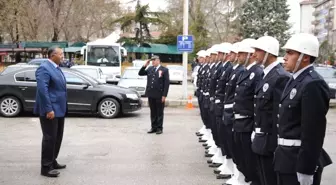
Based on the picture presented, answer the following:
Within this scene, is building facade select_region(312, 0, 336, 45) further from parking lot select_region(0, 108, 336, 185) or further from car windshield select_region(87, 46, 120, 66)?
parking lot select_region(0, 108, 336, 185)

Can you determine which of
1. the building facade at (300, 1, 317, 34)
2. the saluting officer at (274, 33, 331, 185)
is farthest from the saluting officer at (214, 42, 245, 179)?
the building facade at (300, 1, 317, 34)

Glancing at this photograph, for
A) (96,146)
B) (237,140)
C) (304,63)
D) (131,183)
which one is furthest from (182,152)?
(304,63)

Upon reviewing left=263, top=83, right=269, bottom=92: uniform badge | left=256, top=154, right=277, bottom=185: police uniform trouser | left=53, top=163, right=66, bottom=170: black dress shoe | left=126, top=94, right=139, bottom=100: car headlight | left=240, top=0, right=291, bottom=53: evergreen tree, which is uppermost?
left=240, top=0, right=291, bottom=53: evergreen tree

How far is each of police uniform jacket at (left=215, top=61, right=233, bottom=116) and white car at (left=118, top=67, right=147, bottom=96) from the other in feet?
39.9

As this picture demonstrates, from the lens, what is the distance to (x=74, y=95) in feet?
46.1

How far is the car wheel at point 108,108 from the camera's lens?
46.9 ft

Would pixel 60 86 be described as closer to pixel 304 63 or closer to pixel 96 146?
pixel 96 146

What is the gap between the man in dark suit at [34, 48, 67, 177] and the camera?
277 inches

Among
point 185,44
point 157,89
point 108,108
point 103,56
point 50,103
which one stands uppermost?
point 185,44

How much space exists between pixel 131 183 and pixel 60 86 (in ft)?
6.32

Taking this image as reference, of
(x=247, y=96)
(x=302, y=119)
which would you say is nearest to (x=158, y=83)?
(x=247, y=96)

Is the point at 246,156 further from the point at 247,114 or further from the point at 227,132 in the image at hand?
the point at 227,132

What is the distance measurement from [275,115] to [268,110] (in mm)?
198

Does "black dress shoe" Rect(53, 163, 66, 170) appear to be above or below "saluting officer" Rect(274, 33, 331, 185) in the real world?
below
